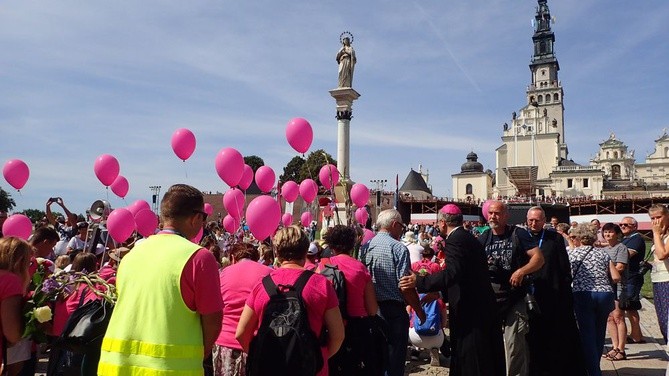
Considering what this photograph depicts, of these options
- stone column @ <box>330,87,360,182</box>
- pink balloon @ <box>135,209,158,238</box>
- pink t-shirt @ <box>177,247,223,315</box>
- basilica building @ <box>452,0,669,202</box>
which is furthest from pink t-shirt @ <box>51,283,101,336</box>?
basilica building @ <box>452,0,669,202</box>

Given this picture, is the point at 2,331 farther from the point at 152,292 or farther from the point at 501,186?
the point at 501,186

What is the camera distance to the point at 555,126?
318ft

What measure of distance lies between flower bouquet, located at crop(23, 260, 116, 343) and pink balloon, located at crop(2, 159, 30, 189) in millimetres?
7118

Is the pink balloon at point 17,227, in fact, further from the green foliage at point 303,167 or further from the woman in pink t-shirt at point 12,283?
the green foliage at point 303,167

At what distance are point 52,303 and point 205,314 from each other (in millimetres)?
2069

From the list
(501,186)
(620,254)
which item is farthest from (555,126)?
(620,254)

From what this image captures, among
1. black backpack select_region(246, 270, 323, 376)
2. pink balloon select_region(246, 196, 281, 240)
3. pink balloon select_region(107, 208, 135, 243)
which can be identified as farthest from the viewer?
pink balloon select_region(107, 208, 135, 243)

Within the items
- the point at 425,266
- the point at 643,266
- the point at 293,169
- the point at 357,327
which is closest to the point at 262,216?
the point at 425,266

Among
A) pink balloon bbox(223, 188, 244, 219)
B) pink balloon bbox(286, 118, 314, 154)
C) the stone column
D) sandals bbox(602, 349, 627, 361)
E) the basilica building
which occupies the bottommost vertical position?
sandals bbox(602, 349, 627, 361)

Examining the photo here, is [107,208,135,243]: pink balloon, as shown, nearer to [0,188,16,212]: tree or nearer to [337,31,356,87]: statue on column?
[337,31,356,87]: statue on column

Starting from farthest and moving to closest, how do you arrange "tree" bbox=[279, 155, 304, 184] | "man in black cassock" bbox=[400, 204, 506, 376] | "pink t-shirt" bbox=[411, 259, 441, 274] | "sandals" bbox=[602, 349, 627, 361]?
"tree" bbox=[279, 155, 304, 184] < "pink t-shirt" bbox=[411, 259, 441, 274] < "sandals" bbox=[602, 349, 627, 361] < "man in black cassock" bbox=[400, 204, 506, 376]

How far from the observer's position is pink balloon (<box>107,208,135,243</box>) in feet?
26.9

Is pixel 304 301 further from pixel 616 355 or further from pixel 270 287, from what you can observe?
pixel 616 355

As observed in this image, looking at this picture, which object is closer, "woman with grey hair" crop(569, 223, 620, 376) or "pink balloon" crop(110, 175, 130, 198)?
"woman with grey hair" crop(569, 223, 620, 376)
